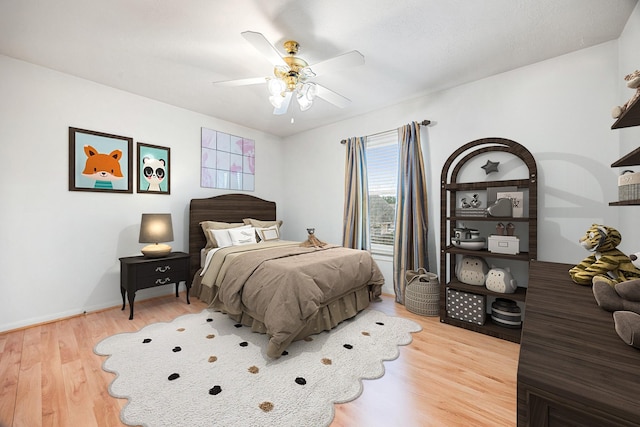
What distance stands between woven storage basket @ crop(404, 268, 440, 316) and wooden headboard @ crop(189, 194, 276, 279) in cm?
274

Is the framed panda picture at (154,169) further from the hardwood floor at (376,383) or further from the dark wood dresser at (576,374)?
the dark wood dresser at (576,374)

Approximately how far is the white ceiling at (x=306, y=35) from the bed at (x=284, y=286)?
6.26ft

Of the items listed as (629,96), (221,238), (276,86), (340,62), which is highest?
(340,62)

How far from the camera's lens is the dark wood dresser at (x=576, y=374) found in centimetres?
48

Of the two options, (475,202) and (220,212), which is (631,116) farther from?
(220,212)

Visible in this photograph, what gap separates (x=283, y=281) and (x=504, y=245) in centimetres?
212

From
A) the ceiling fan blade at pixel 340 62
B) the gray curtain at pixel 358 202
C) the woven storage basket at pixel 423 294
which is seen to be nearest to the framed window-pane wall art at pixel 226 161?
the gray curtain at pixel 358 202


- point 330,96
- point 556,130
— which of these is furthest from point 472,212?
point 330,96

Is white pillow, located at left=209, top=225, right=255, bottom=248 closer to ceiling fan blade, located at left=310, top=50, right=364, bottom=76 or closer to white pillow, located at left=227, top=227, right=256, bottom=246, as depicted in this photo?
white pillow, located at left=227, top=227, right=256, bottom=246

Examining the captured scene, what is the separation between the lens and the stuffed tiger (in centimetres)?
116

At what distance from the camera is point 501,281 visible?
2.52 meters

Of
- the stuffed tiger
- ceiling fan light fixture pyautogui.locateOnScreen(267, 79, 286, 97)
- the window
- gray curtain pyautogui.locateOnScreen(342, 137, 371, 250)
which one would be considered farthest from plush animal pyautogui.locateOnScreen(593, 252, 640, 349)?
gray curtain pyautogui.locateOnScreen(342, 137, 371, 250)

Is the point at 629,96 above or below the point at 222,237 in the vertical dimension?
above

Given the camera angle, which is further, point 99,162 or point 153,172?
point 153,172
